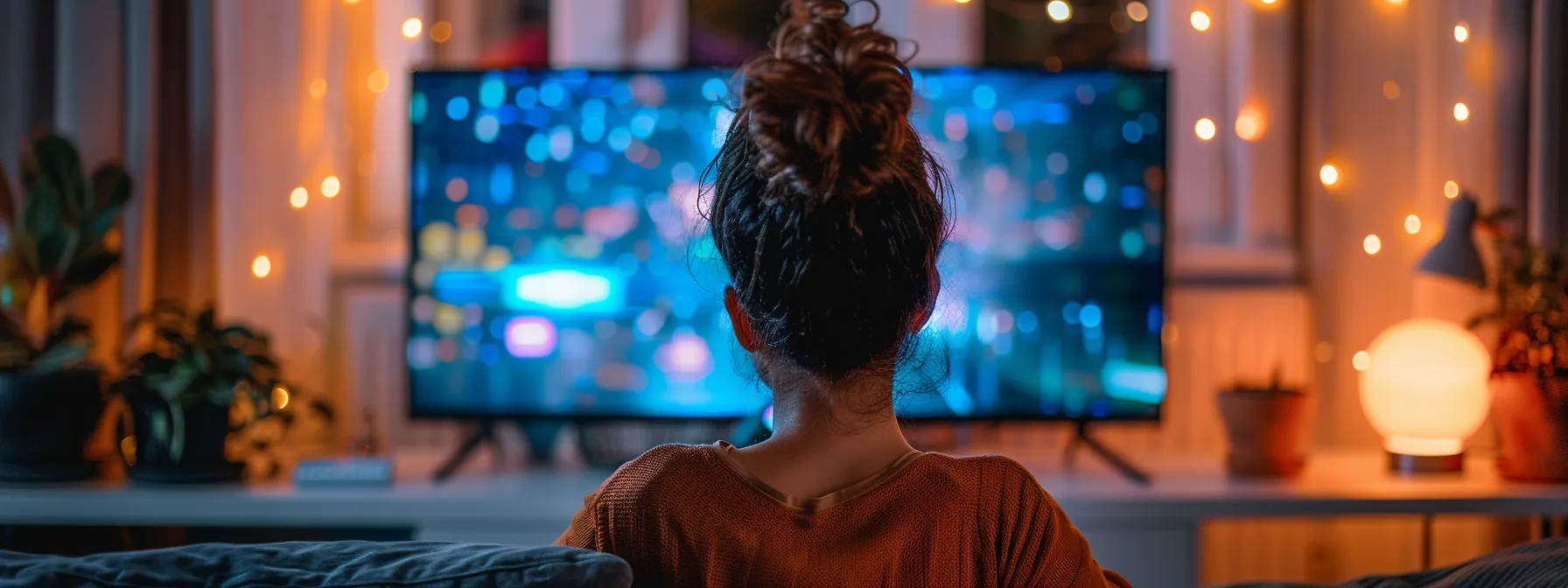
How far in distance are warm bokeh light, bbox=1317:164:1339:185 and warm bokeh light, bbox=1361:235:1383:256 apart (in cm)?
13

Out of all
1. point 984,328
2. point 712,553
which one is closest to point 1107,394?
point 984,328

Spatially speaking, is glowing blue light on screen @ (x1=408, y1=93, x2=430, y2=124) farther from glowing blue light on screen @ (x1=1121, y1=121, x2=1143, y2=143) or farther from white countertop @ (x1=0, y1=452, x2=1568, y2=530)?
glowing blue light on screen @ (x1=1121, y1=121, x2=1143, y2=143)

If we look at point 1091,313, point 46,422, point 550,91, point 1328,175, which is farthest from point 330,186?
point 1328,175

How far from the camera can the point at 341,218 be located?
2490 millimetres

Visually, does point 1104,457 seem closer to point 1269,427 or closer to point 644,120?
point 1269,427

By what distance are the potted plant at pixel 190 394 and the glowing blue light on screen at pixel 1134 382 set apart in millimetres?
1452

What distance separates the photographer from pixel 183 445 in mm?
1993

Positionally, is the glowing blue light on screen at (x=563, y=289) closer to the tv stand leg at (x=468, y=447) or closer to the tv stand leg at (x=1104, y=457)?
the tv stand leg at (x=468, y=447)

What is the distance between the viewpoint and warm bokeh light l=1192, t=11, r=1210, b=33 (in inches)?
98.3

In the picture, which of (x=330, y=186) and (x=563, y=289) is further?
(x=330, y=186)

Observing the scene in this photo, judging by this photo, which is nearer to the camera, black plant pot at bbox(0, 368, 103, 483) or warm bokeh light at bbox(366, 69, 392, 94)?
black plant pot at bbox(0, 368, 103, 483)

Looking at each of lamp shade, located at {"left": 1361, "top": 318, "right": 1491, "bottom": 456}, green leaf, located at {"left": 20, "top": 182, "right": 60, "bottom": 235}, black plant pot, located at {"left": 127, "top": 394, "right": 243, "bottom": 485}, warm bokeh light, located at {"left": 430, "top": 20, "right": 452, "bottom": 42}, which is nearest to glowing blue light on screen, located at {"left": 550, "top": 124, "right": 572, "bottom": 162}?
warm bokeh light, located at {"left": 430, "top": 20, "right": 452, "bottom": 42}

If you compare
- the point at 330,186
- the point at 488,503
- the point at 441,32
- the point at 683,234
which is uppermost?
the point at 441,32

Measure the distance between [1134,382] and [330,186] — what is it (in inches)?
63.4
